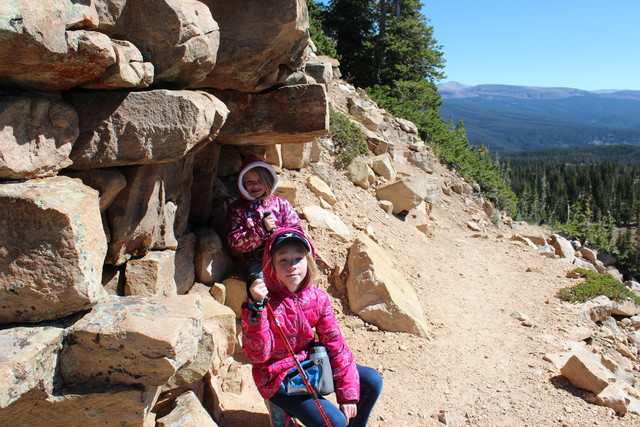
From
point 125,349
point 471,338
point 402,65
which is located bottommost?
point 471,338

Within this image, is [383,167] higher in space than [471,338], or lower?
higher

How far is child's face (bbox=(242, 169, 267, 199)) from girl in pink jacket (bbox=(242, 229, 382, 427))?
1.68 metres

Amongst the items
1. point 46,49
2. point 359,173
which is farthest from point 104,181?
point 359,173

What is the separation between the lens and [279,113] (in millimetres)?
5438

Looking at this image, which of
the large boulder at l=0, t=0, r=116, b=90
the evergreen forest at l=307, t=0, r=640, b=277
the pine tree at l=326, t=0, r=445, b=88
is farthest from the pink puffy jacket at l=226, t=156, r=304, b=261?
the pine tree at l=326, t=0, r=445, b=88

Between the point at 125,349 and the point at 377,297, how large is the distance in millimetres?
3796

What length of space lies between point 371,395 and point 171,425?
155cm

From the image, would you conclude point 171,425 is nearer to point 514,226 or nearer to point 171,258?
point 171,258

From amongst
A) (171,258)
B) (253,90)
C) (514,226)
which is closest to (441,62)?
(514,226)

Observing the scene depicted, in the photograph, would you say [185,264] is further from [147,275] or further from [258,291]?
[258,291]

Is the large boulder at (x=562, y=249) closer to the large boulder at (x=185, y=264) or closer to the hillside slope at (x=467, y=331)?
the hillside slope at (x=467, y=331)

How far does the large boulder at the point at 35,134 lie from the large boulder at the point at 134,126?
0.49ft

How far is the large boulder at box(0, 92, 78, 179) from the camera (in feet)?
9.09

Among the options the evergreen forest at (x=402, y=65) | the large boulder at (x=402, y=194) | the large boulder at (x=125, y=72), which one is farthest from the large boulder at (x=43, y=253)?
the evergreen forest at (x=402, y=65)
